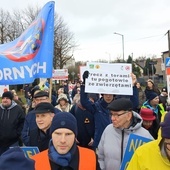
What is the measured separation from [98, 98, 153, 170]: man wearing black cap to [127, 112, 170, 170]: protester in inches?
33.7

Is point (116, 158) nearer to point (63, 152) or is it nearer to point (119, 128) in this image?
point (119, 128)

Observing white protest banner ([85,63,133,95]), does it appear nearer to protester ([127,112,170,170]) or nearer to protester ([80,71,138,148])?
protester ([80,71,138,148])

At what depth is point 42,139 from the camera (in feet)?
12.2

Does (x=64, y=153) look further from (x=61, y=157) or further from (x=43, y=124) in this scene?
(x=43, y=124)

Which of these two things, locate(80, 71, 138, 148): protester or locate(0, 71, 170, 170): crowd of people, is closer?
locate(0, 71, 170, 170): crowd of people

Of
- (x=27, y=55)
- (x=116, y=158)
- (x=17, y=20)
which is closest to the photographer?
(x=116, y=158)

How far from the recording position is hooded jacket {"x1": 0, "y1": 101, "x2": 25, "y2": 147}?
585cm

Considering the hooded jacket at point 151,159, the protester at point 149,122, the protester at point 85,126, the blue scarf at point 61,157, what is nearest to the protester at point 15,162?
the blue scarf at point 61,157

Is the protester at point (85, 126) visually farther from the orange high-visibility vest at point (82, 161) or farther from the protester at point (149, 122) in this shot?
the orange high-visibility vest at point (82, 161)

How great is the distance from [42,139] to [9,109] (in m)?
2.49

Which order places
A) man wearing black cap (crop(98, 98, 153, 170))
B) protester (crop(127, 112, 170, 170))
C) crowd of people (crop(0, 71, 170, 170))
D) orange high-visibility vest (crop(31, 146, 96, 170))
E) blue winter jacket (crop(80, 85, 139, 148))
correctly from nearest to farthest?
protester (crop(127, 112, 170, 170)), crowd of people (crop(0, 71, 170, 170)), orange high-visibility vest (crop(31, 146, 96, 170)), man wearing black cap (crop(98, 98, 153, 170)), blue winter jacket (crop(80, 85, 139, 148))

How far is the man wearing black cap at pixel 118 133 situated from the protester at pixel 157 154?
33.7 inches

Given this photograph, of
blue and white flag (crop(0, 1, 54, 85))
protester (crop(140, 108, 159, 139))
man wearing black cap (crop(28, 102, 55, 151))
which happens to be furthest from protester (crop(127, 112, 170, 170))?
blue and white flag (crop(0, 1, 54, 85))

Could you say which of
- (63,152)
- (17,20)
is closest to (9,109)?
(63,152)
